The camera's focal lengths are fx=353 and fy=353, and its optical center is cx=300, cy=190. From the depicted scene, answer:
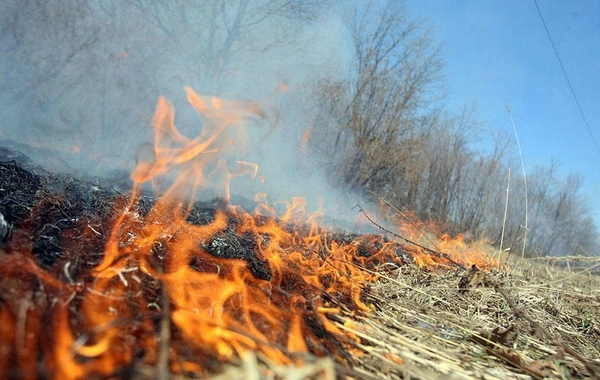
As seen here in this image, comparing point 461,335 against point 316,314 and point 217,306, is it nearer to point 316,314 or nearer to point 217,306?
point 316,314

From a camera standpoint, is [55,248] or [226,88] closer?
[55,248]

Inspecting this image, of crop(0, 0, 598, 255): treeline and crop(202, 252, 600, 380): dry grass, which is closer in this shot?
crop(202, 252, 600, 380): dry grass

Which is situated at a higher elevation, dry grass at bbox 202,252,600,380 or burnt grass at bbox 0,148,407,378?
dry grass at bbox 202,252,600,380

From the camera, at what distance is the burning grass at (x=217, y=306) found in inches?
45.8

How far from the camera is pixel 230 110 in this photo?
3.99 m

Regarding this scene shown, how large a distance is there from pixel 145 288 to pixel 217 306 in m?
0.36

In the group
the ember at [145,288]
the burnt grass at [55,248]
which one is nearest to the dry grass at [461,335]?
the ember at [145,288]

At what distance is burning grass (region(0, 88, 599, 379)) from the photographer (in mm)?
1163

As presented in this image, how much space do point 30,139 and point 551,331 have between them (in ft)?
26.8

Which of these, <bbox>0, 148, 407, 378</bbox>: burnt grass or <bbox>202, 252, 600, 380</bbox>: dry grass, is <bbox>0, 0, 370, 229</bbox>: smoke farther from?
<bbox>202, 252, 600, 380</bbox>: dry grass

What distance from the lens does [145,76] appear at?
Result: 30.7 feet

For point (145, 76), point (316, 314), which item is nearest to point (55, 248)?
point (316, 314)

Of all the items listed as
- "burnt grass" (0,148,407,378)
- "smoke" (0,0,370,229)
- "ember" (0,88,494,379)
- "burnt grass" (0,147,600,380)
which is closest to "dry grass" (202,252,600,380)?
"burnt grass" (0,147,600,380)

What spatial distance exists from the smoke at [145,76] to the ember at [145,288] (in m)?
2.36
